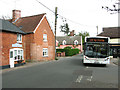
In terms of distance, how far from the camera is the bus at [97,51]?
15227 millimetres

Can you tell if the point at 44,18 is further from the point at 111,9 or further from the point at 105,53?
the point at 111,9

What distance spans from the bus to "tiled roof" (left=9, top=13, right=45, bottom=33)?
10428mm

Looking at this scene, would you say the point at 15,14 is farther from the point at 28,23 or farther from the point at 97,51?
the point at 97,51

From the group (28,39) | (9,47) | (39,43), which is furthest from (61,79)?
(39,43)

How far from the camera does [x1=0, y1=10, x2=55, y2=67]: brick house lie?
54.4 ft

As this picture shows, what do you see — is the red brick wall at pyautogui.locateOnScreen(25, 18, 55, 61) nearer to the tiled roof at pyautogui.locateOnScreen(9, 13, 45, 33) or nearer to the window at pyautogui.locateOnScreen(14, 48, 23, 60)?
the tiled roof at pyautogui.locateOnScreen(9, 13, 45, 33)

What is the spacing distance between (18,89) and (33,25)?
57.6 feet

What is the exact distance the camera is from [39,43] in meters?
23.3

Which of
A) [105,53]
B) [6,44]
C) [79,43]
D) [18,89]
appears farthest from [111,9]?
[79,43]

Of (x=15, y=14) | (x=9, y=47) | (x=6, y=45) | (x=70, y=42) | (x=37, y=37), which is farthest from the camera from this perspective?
(x=70, y=42)

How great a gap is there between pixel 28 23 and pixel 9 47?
29.8ft

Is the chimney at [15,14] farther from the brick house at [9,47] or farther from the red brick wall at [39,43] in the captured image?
the brick house at [9,47]

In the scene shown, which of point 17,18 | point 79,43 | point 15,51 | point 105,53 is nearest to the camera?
point 105,53

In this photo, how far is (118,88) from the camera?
7.12m
